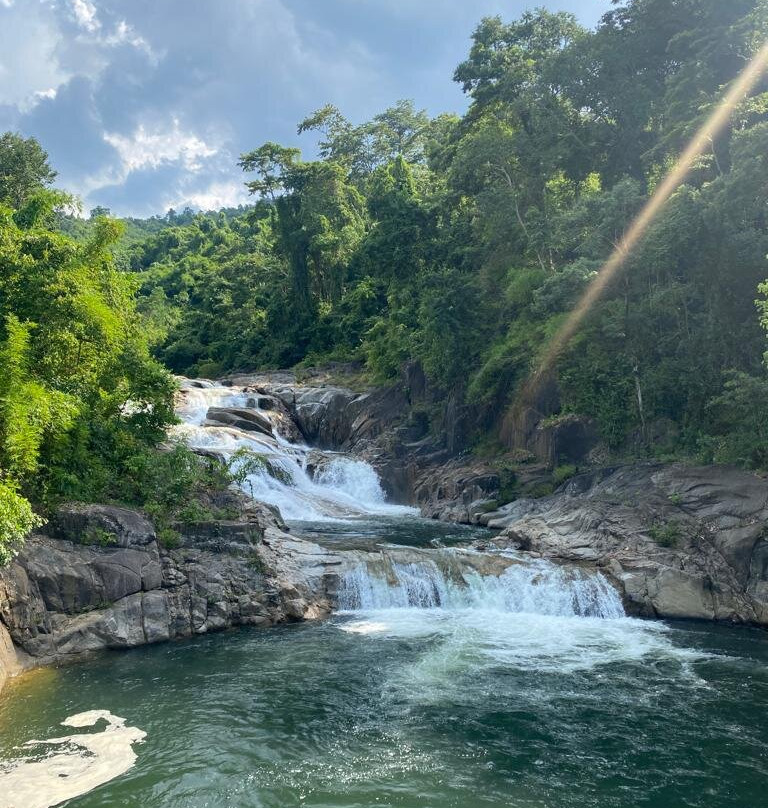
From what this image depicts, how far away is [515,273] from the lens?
31.7 metres

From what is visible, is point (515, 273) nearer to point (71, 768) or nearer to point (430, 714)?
point (430, 714)

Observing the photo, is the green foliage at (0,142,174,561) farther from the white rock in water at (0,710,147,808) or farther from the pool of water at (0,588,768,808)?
the white rock in water at (0,710,147,808)

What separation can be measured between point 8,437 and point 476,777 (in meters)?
10.7

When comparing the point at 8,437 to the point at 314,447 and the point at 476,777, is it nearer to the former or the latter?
the point at 476,777

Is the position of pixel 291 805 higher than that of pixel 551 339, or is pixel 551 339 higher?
pixel 551 339

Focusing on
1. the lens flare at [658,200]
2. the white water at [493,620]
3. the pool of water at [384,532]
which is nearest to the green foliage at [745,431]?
the white water at [493,620]

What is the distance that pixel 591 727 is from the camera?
10.3 meters

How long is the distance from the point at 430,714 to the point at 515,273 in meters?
24.7

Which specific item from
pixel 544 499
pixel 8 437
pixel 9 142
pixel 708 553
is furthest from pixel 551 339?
pixel 9 142

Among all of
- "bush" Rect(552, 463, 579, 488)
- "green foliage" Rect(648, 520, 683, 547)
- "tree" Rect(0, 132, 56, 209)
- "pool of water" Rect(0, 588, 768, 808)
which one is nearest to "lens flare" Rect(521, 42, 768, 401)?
"bush" Rect(552, 463, 579, 488)

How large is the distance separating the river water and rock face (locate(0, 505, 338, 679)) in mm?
573

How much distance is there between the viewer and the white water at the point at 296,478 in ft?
87.0

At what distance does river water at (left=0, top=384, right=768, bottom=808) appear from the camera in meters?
8.60

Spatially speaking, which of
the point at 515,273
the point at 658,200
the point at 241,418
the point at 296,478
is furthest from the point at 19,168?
the point at 658,200
